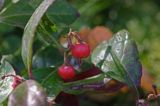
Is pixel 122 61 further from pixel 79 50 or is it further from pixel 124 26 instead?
pixel 124 26

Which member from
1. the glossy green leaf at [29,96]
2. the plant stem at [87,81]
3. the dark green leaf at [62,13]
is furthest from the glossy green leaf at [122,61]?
the glossy green leaf at [29,96]

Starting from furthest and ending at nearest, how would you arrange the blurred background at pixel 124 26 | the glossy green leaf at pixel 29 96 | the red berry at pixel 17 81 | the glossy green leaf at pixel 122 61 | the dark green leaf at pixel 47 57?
the blurred background at pixel 124 26 → the dark green leaf at pixel 47 57 → the glossy green leaf at pixel 122 61 → the red berry at pixel 17 81 → the glossy green leaf at pixel 29 96

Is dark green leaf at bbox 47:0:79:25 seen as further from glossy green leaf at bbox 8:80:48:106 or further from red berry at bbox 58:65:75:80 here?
glossy green leaf at bbox 8:80:48:106

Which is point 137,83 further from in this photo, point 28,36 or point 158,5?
point 158,5

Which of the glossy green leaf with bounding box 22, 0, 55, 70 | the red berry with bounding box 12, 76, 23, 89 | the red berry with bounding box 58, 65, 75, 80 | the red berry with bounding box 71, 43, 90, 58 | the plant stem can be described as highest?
the glossy green leaf with bounding box 22, 0, 55, 70

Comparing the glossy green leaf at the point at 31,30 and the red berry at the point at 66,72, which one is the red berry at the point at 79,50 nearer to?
the red berry at the point at 66,72

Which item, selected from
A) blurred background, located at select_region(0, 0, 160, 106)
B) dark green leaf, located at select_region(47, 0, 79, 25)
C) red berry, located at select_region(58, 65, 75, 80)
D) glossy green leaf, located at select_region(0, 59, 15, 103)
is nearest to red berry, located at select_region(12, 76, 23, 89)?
glossy green leaf, located at select_region(0, 59, 15, 103)
